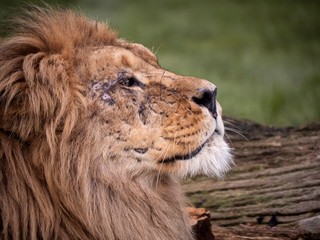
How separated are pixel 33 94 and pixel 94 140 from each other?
1.01 feet

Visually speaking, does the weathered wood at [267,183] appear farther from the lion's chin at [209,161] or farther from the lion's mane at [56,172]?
the lion's mane at [56,172]

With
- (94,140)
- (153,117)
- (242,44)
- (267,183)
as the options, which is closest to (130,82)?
(153,117)

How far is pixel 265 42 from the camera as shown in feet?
39.6

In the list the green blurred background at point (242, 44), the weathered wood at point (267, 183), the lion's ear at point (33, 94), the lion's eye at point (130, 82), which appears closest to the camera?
the lion's ear at point (33, 94)

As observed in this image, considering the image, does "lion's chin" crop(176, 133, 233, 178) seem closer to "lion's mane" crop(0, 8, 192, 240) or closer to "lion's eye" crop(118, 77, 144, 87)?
"lion's mane" crop(0, 8, 192, 240)

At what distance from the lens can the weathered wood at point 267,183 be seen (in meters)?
4.23

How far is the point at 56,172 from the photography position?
330 centimetres

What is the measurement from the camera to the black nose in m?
3.39

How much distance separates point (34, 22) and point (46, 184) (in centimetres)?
76

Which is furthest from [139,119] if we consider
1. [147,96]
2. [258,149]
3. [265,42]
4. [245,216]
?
[265,42]

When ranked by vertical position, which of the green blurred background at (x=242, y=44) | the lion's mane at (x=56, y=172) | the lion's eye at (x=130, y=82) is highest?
the green blurred background at (x=242, y=44)

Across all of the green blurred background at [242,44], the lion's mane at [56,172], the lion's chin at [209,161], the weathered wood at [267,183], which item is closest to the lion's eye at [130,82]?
the lion's mane at [56,172]

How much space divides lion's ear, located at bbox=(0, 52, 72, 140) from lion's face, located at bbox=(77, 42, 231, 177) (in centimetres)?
12

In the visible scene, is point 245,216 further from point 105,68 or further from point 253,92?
point 253,92
